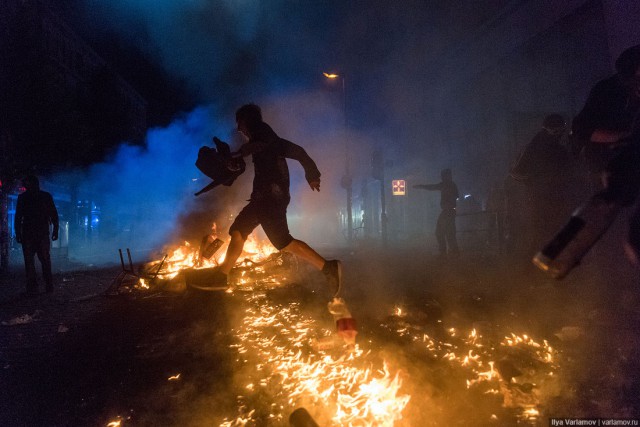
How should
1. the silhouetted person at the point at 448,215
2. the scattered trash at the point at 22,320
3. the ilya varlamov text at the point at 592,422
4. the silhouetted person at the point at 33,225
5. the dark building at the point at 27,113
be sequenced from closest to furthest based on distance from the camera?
the ilya varlamov text at the point at 592,422 < the scattered trash at the point at 22,320 < the silhouetted person at the point at 33,225 < the silhouetted person at the point at 448,215 < the dark building at the point at 27,113

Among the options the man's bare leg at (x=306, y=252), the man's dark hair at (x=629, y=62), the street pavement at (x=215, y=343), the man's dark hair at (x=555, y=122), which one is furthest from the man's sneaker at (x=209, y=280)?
the man's dark hair at (x=555, y=122)

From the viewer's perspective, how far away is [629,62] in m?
2.40

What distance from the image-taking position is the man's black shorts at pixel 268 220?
3.15 meters

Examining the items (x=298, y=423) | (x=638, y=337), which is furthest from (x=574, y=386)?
(x=298, y=423)

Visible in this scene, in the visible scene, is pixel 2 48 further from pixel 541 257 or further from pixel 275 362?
pixel 541 257

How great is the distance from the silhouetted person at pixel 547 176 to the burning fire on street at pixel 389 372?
6.87ft

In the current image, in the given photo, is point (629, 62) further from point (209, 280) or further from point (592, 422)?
point (209, 280)

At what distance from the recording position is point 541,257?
1710mm

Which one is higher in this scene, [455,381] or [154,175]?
[154,175]

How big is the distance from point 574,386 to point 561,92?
1010 cm

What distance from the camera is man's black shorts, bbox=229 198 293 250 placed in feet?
10.3

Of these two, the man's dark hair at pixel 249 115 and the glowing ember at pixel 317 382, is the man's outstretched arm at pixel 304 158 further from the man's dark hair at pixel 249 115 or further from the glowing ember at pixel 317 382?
the glowing ember at pixel 317 382

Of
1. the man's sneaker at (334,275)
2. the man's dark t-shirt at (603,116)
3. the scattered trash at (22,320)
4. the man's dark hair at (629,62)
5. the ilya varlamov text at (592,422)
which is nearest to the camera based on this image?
the ilya varlamov text at (592,422)

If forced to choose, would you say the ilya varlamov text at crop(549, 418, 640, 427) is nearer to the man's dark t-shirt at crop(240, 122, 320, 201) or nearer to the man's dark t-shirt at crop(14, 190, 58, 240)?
the man's dark t-shirt at crop(240, 122, 320, 201)
